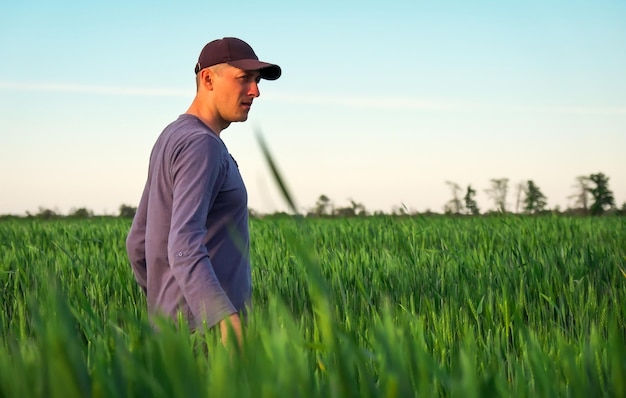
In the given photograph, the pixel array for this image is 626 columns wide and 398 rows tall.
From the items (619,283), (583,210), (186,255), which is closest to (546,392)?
(186,255)

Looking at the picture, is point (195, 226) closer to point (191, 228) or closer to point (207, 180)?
point (191, 228)

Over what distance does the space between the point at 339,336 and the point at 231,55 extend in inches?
51.6

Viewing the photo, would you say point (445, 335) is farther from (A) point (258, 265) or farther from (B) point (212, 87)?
(A) point (258, 265)

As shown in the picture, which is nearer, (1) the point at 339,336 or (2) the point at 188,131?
(1) the point at 339,336

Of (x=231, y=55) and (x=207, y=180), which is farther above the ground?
(x=231, y=55)

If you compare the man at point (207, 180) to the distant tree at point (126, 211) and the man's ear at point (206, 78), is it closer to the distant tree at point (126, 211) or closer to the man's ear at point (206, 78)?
the man's ear at point (206, 78)

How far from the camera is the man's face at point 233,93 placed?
2.59 m

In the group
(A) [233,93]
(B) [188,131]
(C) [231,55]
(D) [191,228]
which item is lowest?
(D) [191,228]

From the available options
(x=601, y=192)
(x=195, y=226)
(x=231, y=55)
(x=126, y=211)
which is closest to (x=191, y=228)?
(x=195, y=226)

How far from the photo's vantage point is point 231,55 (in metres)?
2.59

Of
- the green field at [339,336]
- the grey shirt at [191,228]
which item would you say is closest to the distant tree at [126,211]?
the green field at [339,336]

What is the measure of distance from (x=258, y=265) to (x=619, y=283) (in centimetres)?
255

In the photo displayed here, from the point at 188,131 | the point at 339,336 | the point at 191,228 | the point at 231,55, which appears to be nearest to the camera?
the point at 339,336

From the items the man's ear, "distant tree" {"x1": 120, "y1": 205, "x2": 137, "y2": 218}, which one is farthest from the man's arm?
"distant tree" {"x1": 120, "y1": 205, "x2": 137, "y2": 218}
